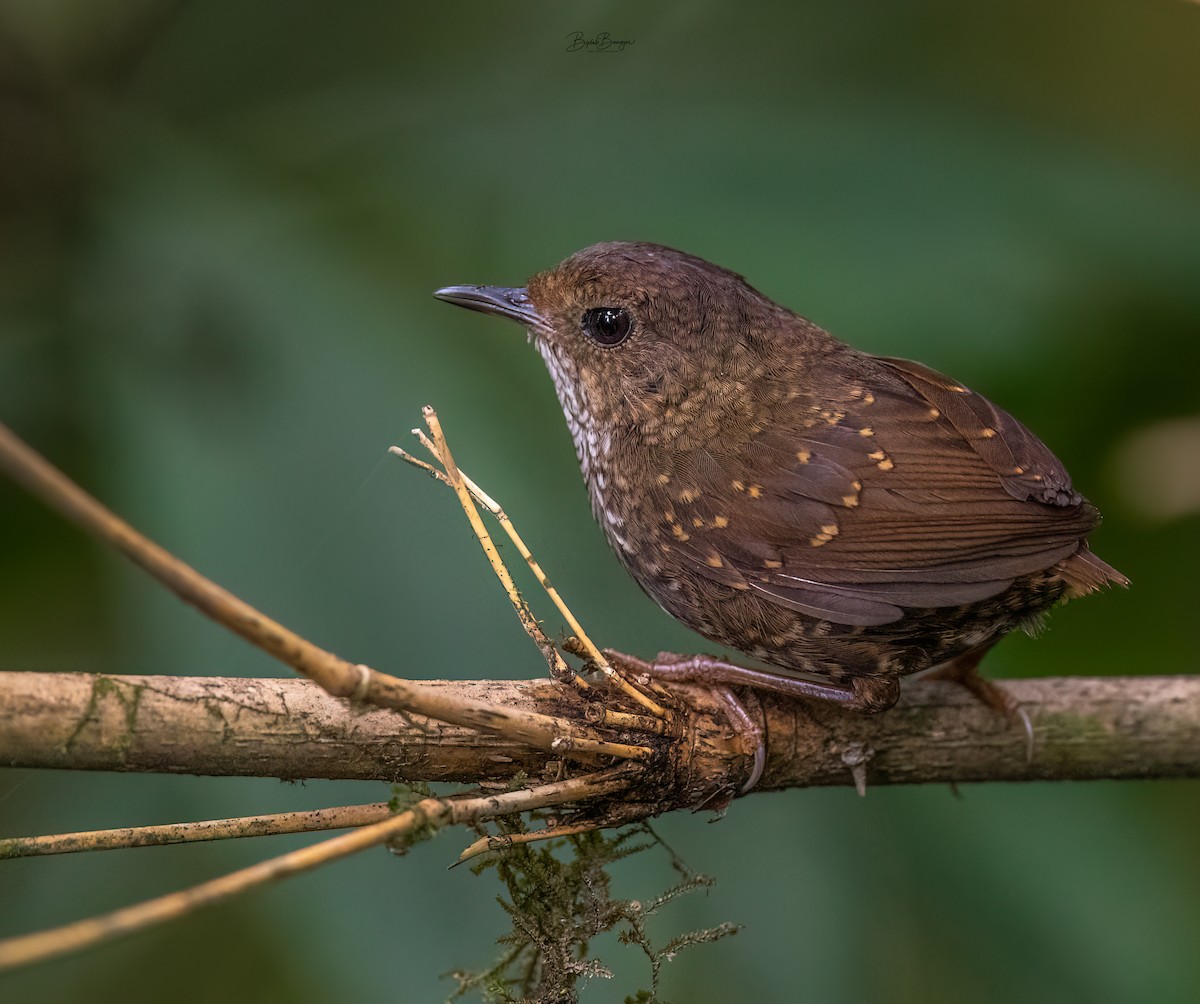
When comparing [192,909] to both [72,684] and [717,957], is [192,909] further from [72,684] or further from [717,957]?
[717,957]

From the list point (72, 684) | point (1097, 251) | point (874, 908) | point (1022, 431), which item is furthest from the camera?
point (1097, 251)

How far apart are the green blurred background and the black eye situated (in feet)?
1.10

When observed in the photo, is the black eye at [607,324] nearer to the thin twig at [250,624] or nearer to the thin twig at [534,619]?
the thin twig at [534,619]

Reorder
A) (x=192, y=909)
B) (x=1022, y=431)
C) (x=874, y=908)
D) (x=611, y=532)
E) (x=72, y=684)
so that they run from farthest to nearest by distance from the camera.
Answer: (x=874, y=908), (x=611, y=532), (x=1022, y=431), (x=72, y=684), (x=192, y=909)

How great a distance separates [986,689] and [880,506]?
2.40 ft

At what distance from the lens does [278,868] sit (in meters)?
1.27

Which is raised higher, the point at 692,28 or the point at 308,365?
the point at 692,28

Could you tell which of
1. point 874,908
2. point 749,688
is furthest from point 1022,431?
point 874,908

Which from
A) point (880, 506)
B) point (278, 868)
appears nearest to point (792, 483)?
point (880, 506)

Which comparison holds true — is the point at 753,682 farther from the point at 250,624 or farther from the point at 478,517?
the point at 250,624

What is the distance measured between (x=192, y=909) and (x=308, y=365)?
6.33ft

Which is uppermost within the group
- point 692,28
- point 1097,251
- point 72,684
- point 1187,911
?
point 692,28

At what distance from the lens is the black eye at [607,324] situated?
9.14ft

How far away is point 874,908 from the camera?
9.58 feet
